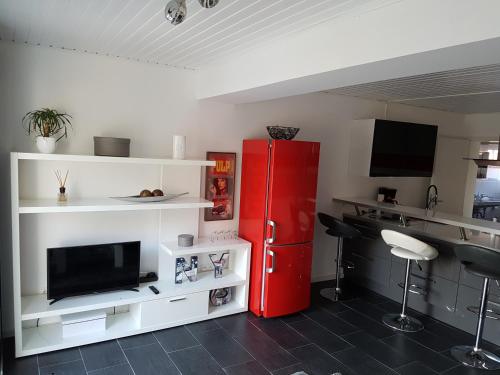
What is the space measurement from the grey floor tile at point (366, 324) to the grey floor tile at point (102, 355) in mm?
2220

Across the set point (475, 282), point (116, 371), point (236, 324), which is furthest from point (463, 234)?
point (116, 371)

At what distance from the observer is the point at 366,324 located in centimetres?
378

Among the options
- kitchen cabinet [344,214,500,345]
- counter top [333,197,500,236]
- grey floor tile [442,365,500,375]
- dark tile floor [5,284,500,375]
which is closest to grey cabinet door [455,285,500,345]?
kitchen cabinet [344,214,500,345]

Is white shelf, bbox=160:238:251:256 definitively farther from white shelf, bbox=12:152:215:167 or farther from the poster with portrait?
white shelf, bbox=12:152:215:167

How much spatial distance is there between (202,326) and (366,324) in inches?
64.8

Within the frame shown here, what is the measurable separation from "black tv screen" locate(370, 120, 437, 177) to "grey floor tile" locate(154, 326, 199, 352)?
2.82 meters

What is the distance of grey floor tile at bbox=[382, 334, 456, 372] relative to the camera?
312 centimetres

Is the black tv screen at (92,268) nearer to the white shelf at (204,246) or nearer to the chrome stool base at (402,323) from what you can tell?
the white shelf at (204,246)

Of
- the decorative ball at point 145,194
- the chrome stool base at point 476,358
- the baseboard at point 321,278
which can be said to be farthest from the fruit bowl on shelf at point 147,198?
the chrome stool base at point 476,358

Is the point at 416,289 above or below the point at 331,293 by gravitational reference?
above

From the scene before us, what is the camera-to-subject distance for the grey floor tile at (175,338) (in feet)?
10.4

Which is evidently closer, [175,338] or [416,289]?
[175,338]

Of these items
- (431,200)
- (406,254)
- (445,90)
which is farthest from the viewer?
(431,200)

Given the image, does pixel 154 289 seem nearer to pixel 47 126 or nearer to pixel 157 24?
pixel 47 126
